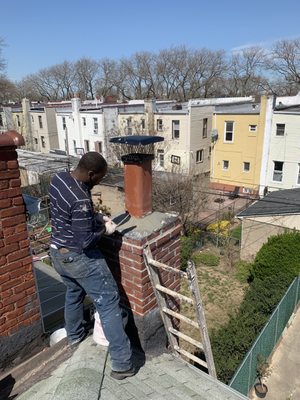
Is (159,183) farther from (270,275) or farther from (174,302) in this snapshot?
(174,302)

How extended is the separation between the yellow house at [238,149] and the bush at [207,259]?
33.0 ft

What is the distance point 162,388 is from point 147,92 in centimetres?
6862

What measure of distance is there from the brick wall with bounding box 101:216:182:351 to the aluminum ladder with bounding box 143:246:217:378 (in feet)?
0.38

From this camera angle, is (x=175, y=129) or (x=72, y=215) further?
(x=175, y=129)

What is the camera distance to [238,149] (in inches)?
968

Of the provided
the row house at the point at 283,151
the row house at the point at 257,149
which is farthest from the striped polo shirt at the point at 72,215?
the row house at the point at 257,149

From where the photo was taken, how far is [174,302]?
388 centimetres

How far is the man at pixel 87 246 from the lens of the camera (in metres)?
2.93

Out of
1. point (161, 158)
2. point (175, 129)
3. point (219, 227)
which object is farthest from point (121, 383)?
point (161, 158)

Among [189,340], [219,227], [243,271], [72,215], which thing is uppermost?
[72,215]

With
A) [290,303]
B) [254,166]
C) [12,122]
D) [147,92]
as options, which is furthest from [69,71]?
[290,303]

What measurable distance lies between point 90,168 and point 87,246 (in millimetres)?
721

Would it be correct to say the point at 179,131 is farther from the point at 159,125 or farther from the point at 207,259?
the point at 207,259

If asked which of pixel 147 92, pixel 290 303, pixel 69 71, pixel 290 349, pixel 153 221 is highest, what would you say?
pixel 69 71
